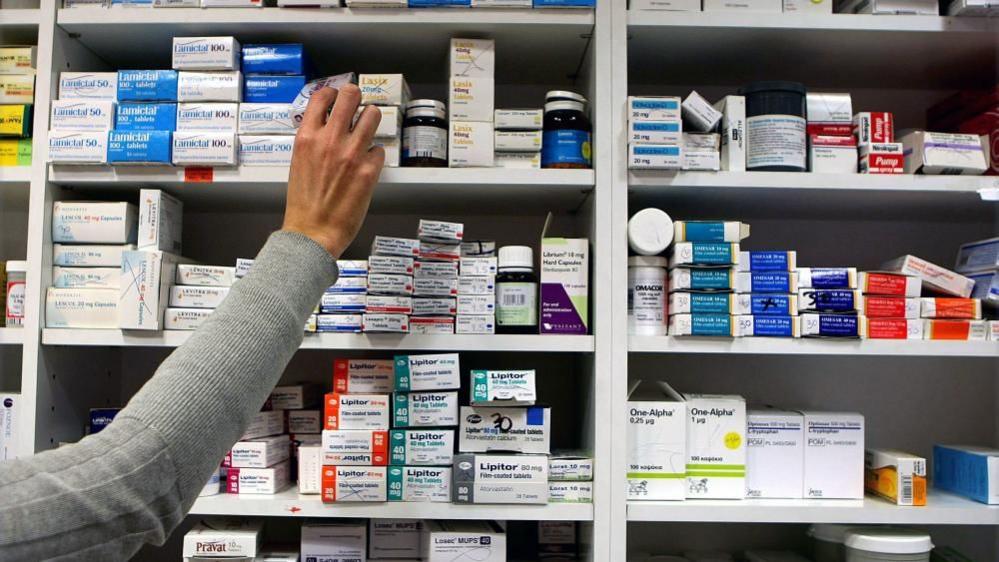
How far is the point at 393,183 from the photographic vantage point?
1573 millimetres

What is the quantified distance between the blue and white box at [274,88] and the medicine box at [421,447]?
773 millimetres

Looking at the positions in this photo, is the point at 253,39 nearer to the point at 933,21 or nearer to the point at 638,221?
the point at 638,221

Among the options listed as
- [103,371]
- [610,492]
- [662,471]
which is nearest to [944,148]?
[662,471]

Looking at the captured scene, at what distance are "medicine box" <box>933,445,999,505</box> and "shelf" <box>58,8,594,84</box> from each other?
50.8 inches

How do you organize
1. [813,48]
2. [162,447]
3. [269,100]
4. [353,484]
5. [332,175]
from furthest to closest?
[813,48] < [269,100] < [353,484] < [332,175] < [162,447]

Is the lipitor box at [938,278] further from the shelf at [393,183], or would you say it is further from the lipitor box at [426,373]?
the lipitor box at [426,373]

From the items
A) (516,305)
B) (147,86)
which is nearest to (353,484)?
(516,305)

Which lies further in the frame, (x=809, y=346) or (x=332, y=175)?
(x=809, y=346)

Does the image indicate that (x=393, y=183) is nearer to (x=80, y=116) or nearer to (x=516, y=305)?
(x=516, y=305)

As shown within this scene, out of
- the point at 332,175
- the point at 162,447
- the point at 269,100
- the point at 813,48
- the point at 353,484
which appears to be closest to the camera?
the point at 162,447

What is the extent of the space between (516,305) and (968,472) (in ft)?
3.59

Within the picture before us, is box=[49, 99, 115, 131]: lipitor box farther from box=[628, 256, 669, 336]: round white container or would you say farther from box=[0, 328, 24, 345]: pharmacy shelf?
box=[628, 256, 669, 336]: round white container

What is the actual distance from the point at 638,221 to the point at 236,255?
1.09 m

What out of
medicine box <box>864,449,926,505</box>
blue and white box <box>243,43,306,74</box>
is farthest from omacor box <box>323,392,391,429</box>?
medicine box <box>864,449,926,505</box>
